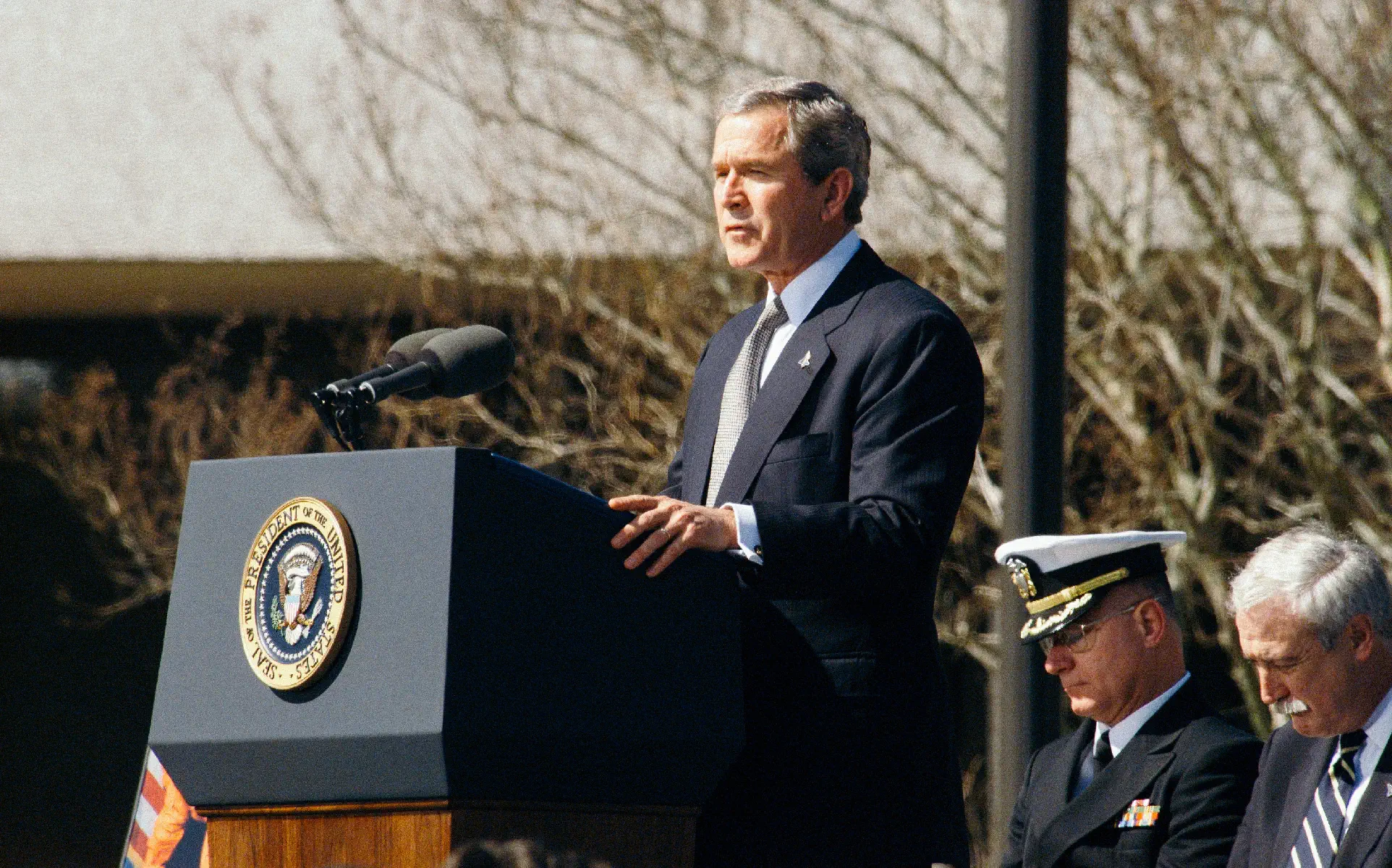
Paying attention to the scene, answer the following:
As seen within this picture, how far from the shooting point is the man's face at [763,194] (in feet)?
10.1

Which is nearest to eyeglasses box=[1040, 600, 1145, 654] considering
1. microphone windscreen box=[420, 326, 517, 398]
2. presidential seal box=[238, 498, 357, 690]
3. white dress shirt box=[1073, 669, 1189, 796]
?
white dress shirt box=[1073, 669, 1189, 796]

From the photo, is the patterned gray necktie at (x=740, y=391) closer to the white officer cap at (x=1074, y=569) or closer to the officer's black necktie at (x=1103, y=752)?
the white officer cap at (x=1074, y=569)

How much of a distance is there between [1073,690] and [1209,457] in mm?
5284

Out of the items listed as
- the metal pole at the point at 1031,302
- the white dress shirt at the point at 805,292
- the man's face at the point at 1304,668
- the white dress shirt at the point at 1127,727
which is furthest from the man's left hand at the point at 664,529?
the metal pole at the point at 1031,302

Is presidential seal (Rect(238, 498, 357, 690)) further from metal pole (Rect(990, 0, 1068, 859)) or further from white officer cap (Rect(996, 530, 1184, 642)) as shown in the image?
metal pole (Rect(990, 0, 1068, 859))

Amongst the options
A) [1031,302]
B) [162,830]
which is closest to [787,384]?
[1031,302]

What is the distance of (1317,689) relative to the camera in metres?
3.41

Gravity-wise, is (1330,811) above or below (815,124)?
below

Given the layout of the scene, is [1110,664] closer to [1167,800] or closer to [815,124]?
[1167,800]

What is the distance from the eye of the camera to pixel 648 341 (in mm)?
9609

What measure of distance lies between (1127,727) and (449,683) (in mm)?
1812

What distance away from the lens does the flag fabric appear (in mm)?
4941

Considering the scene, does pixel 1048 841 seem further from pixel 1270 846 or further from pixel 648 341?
pixel 648 341

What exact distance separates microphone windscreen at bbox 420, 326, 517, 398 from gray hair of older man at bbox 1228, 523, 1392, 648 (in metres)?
1.39
